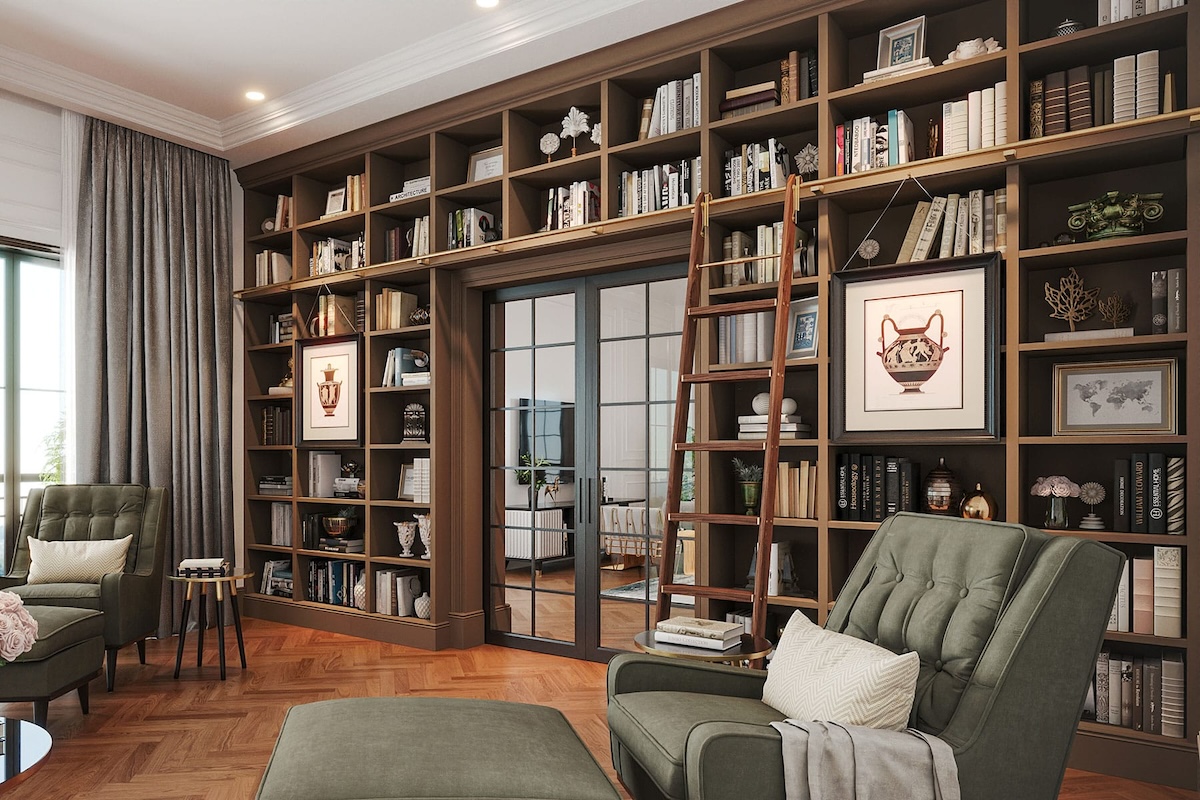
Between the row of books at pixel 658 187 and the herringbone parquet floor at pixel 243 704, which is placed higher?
the row of books at pixel 658 187

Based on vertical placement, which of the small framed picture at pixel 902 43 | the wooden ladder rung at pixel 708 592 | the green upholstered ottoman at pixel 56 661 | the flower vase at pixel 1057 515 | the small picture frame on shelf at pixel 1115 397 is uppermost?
the small framed picture at pixel 902 43

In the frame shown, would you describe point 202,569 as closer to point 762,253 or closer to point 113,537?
point 113,537

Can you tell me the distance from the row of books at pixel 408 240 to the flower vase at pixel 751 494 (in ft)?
7.34

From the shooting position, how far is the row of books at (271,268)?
556cm

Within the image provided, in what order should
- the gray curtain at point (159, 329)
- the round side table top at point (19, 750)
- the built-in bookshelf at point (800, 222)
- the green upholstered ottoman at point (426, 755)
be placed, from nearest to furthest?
the green upholstered ottoman at point (426, 755) < the round side table top at point (19, 750) < the built-in bookshelf at point (800, 222) < the gray curtain at point (159, 329)

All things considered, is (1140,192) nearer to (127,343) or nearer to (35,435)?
(127,343)

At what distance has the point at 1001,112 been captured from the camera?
315cm

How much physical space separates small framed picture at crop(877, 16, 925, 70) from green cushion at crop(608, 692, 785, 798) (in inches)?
98.1

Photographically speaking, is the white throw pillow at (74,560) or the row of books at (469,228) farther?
the row of books at (469,228)

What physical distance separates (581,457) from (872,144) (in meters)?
2.05

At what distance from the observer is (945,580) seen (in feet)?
6.93

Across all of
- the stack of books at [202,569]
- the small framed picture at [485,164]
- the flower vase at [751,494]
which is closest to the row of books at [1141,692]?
the flower vase at [751,494]

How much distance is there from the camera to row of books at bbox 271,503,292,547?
5.54m

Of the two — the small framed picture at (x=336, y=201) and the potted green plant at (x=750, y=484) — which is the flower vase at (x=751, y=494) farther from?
the small framed picture at (x=336, y=201)
